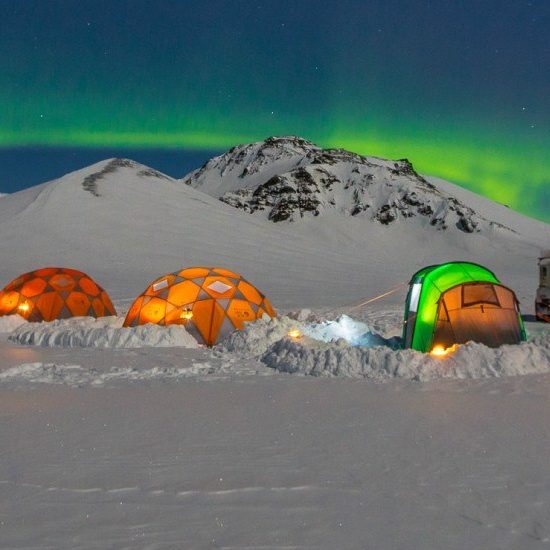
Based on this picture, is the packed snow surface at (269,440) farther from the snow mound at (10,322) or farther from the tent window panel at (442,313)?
the tent window panel at (442,313)

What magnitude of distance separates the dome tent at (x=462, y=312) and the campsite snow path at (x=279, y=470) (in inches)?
102

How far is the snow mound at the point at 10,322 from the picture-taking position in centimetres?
1556

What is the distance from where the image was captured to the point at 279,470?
182 inches

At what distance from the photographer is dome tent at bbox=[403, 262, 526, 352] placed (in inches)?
396

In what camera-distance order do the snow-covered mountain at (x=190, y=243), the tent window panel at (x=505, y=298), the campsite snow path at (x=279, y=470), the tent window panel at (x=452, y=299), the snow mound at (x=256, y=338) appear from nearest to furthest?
the campsite snow path at (x=279, y=470) < the tent window panel at (x=452, y=299) < the tent window panel at (x=505, y=298) < the snow mound at (x=256, y=338) < the snow-covered mountain at (x=190, y=243)

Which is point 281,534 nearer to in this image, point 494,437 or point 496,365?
point 494,437

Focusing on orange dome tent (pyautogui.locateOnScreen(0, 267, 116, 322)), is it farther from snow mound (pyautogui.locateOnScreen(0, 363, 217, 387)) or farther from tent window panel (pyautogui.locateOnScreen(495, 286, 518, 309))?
tent window panel (pyautogui.locateOnScreen(495, 286, 518, 309))

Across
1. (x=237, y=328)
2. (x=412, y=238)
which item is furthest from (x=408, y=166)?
(x=237, y=328)

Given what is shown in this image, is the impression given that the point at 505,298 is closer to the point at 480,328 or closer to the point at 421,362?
the point at 480,328

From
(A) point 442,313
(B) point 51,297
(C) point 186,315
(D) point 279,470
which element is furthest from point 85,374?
(B) point 51,297

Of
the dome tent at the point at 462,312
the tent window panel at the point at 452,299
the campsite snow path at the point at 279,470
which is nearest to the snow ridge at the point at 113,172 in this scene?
the dome tent at the point at 462,312

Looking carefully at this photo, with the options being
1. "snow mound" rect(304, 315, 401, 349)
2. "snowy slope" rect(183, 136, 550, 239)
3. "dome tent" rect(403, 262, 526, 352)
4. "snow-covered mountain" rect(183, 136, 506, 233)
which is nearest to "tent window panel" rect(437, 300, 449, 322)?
"dome tent" rect(403, 262, 526, 352)

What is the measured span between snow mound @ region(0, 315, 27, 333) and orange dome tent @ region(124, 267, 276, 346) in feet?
11.4

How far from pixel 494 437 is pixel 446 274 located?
528cm
